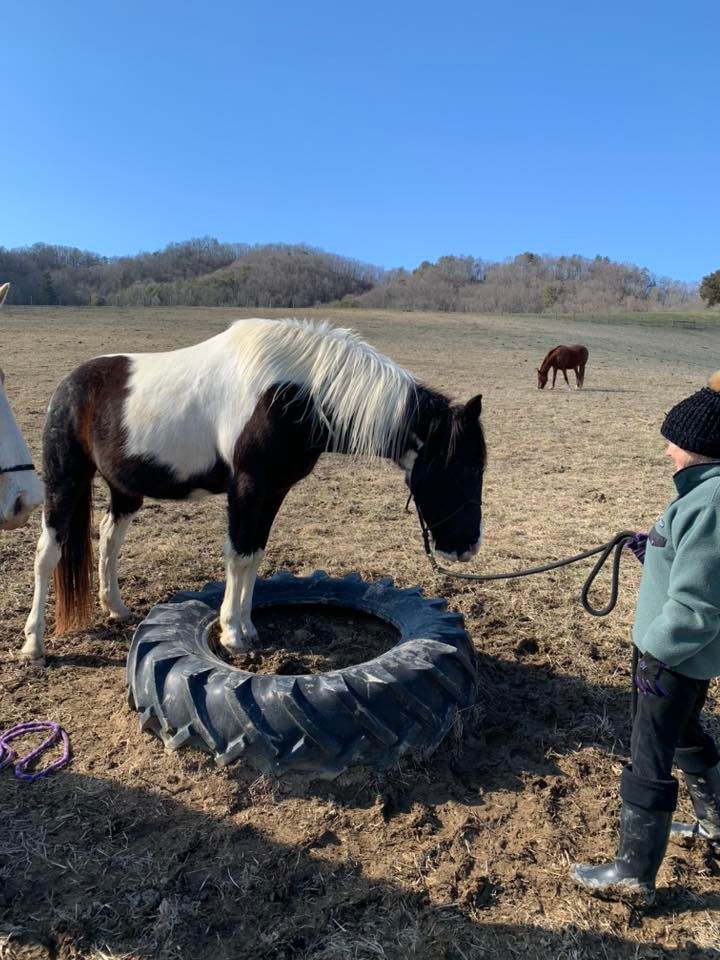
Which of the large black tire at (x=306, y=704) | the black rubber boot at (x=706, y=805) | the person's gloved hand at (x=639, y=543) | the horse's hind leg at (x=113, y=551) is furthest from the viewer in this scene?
the horse's hind leg at (x=113, y=551)

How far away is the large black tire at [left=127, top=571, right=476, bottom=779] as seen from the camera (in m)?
2.73

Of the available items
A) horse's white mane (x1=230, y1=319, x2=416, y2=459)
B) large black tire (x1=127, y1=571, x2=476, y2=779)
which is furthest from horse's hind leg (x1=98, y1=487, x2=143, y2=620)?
horse's white mane (x1=230, y1=319, x2=416, y2=459)

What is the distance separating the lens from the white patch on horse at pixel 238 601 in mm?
3604

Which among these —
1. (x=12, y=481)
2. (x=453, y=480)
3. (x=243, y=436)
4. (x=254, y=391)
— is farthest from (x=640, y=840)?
(x=12, y=481)

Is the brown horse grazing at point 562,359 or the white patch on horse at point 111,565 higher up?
the brown horse grazing at point 562,359

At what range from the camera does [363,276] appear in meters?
107

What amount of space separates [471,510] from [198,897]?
2.12 metres

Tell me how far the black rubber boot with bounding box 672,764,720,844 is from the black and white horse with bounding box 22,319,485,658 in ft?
4.83

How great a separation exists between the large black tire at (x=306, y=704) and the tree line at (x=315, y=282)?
6665 cm

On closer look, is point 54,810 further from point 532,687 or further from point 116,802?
point 532,687

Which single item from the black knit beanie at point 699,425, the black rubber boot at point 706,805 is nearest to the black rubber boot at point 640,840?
the black rubber boot at point 706,805

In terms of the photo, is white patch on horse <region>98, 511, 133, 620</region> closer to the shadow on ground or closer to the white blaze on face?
the white blaze on face

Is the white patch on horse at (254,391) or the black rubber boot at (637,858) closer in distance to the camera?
the black rubber boot at (637,858)

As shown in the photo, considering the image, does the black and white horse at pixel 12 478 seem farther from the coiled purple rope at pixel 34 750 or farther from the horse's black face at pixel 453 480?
the horse's black face at pixel 453 480
